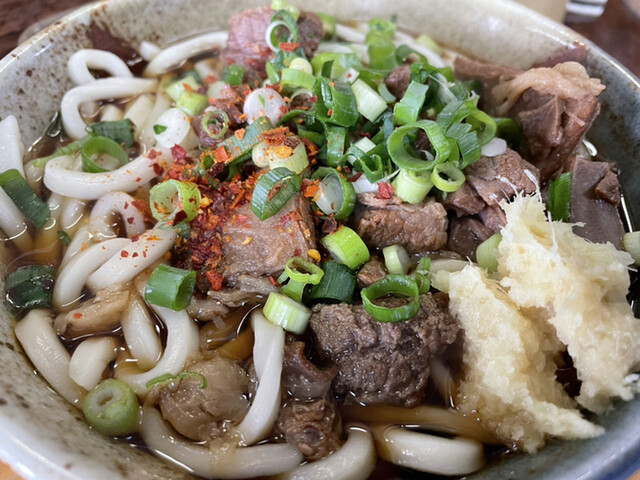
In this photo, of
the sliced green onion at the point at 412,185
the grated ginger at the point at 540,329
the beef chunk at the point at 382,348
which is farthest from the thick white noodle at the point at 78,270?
the grated ginger at the point at 540,329

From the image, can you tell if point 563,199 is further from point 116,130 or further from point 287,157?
point 116,130

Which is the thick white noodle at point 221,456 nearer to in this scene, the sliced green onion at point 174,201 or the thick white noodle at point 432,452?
the thick white noodle at point 432,452

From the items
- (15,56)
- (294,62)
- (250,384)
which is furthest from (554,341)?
(15,56)

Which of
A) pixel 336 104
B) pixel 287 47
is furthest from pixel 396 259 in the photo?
pixel 287 47

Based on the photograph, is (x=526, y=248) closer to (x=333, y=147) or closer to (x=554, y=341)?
(x=554, y=341)

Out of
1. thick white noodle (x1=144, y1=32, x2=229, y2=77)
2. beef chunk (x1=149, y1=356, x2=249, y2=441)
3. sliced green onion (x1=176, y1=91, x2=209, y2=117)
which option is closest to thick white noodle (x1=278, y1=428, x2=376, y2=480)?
beef chunk (x1=149, y1=356, x2=249, y2=441)

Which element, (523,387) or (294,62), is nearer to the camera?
(523,387)
